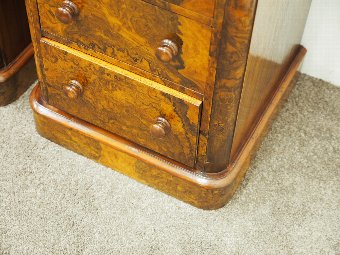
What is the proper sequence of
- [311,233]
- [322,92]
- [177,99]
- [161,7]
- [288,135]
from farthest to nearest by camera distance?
[322,92], [288,135], [311,233], [177,99], [161,7]

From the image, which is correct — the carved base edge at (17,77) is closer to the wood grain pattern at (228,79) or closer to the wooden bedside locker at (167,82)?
the wooden bedside locker at (167,82)

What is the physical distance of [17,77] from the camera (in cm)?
145

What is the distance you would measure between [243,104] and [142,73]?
0.21 metres

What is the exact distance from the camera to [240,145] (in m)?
1.28

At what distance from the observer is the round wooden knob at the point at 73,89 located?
4.01 feet

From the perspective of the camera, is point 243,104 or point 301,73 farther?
point 301,73

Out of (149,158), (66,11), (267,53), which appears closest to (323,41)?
(267,53)

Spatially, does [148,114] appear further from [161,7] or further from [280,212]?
[280,212]

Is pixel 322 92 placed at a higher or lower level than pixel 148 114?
lower

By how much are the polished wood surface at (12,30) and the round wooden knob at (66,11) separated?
29 cm

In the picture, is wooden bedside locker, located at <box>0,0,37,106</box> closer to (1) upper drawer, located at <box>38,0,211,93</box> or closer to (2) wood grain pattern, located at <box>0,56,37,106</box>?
(2) wood grain pattern, located at <box>0,56,37,106</box>

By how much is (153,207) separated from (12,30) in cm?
53

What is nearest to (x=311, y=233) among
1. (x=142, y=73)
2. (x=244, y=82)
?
(x=244, y=82)

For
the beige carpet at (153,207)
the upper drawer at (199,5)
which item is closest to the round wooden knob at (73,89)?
the beige carpet at (153,207)
